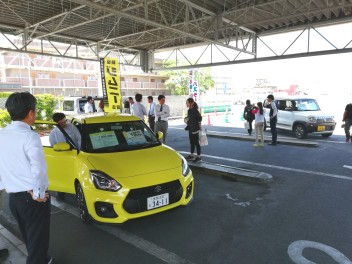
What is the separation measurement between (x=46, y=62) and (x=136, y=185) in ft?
118

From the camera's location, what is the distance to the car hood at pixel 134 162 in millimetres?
3693

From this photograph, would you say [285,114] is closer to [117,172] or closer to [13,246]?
[117,172]

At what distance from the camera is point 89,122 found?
4.71 m

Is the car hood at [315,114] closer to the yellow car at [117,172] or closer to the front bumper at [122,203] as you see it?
the yellow car at [117,172]

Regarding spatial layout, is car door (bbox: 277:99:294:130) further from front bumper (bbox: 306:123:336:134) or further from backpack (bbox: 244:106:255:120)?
backpack (bbox: 244:106:255:120)

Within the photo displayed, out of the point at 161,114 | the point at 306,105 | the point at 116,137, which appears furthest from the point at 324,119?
the point at 116,137

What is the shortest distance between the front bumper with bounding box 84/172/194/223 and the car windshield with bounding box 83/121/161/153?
0.87m

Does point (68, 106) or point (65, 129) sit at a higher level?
point (68, 106)

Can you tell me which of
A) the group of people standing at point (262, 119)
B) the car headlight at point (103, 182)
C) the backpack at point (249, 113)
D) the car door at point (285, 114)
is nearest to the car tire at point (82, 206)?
the car headlight at point (103, 182)

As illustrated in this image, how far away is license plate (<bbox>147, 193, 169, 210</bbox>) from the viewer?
11.7 ft

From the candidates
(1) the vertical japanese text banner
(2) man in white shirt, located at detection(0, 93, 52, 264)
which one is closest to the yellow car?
(2) man in white shirt, located at detection(0, 93, 52, 264)

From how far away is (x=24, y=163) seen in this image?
7.83 ft

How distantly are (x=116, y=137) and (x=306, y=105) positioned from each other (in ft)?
32.8

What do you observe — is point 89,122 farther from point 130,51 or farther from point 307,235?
point 130,51
